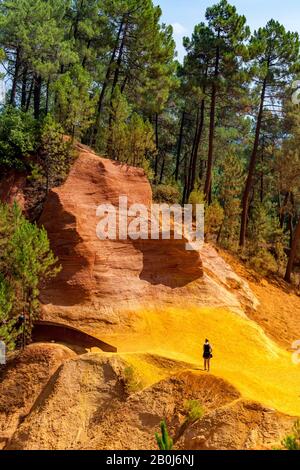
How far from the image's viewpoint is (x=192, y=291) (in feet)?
81.8

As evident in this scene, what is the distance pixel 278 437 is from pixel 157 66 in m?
31.7

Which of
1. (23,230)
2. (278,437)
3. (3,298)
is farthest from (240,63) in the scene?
(278,437)

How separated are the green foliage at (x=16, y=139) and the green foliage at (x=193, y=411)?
65.2 ft

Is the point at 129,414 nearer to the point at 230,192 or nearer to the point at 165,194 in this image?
the point at 165,194

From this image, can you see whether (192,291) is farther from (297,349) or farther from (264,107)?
(264,107)

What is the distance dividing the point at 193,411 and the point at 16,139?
21.2m

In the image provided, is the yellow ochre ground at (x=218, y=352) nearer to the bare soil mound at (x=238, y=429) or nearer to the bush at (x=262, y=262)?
the bare soil mound at (x=238, y=429)

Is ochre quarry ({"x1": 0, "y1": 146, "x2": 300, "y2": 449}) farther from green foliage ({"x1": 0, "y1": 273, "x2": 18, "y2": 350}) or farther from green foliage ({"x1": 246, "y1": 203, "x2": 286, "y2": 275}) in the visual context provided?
green foliage ({"x1": 246, "y1": 203, "x2": 286, "y2": 275})

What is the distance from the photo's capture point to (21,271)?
1861 centimetres

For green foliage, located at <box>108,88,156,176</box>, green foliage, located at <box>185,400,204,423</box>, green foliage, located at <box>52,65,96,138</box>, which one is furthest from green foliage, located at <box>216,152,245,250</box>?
green foliage, located at <box>185,400,204,423</box>

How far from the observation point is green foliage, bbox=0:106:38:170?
28828 mm

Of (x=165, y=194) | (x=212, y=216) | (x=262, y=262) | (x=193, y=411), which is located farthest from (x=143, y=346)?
(x=165, y=194)

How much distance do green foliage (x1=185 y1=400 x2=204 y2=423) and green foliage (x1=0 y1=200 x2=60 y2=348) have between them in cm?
744
